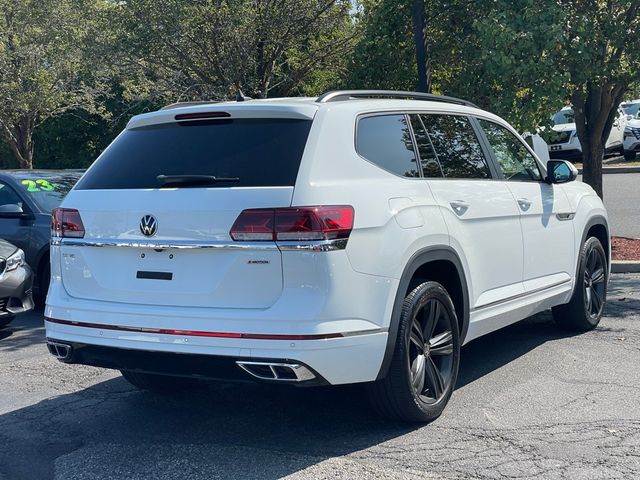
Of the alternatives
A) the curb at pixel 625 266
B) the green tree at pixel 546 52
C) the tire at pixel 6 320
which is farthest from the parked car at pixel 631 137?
the tire at pixel 6 320

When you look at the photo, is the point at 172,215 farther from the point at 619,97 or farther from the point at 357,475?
the point at 619,97

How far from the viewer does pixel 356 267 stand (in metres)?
4.51

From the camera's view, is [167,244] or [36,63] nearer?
[167,244]

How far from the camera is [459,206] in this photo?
18.1 ft

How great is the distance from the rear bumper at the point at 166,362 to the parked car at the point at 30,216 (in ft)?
14.3

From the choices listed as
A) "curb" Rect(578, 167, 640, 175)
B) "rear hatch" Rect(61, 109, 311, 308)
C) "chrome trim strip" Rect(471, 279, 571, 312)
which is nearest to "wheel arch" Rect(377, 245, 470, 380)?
"chrome trim strip" Rect(471, 279, 571, 312)

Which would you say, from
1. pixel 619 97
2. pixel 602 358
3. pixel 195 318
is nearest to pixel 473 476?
pixel 195 318

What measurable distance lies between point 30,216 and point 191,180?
5122mm

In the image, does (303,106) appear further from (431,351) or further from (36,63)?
(36,63)

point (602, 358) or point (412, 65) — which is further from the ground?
point (412, 65)

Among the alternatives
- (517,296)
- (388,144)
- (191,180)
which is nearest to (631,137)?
(517,296)

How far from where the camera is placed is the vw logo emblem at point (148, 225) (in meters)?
4.67

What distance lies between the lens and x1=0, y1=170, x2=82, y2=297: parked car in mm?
9141

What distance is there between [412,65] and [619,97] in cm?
277
